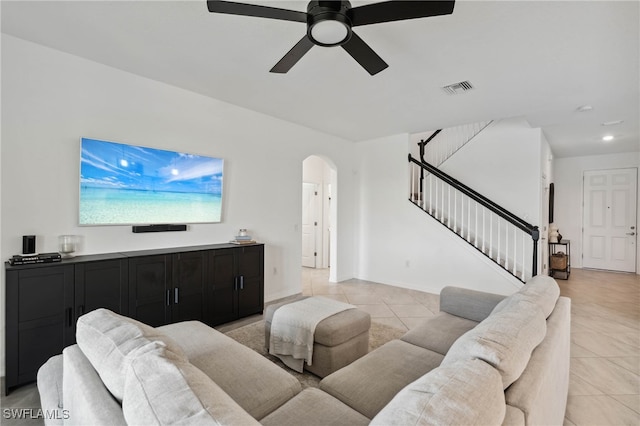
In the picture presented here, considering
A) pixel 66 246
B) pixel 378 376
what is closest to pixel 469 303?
pixel 378 376

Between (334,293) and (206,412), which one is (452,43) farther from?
(334,293)

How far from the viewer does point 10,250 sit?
2408 mm

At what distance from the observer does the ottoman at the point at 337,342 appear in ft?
7.51

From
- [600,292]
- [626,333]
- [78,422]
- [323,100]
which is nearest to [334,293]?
[323,100]

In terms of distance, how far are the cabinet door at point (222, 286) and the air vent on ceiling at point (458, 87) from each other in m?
3.07

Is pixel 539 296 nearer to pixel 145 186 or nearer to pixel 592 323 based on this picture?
pixel 592 323

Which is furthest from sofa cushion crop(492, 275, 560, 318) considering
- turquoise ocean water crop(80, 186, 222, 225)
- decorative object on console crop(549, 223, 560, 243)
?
decorative object on console crop(549, 223, 560, 243)

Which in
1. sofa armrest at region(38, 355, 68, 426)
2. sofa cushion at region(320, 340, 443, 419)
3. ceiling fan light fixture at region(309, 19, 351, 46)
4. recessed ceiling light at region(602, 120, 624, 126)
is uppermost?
recessed ceiling light at region(602, 120, 624, 126)

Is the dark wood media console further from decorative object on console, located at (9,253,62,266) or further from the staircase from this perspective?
the staircase

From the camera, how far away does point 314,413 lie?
1.27 metres

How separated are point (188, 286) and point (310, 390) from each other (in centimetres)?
213

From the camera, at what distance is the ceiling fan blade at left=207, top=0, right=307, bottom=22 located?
165 centimetres

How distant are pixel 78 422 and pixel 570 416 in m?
2.77

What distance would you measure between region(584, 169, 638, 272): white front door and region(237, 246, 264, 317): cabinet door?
759cm
